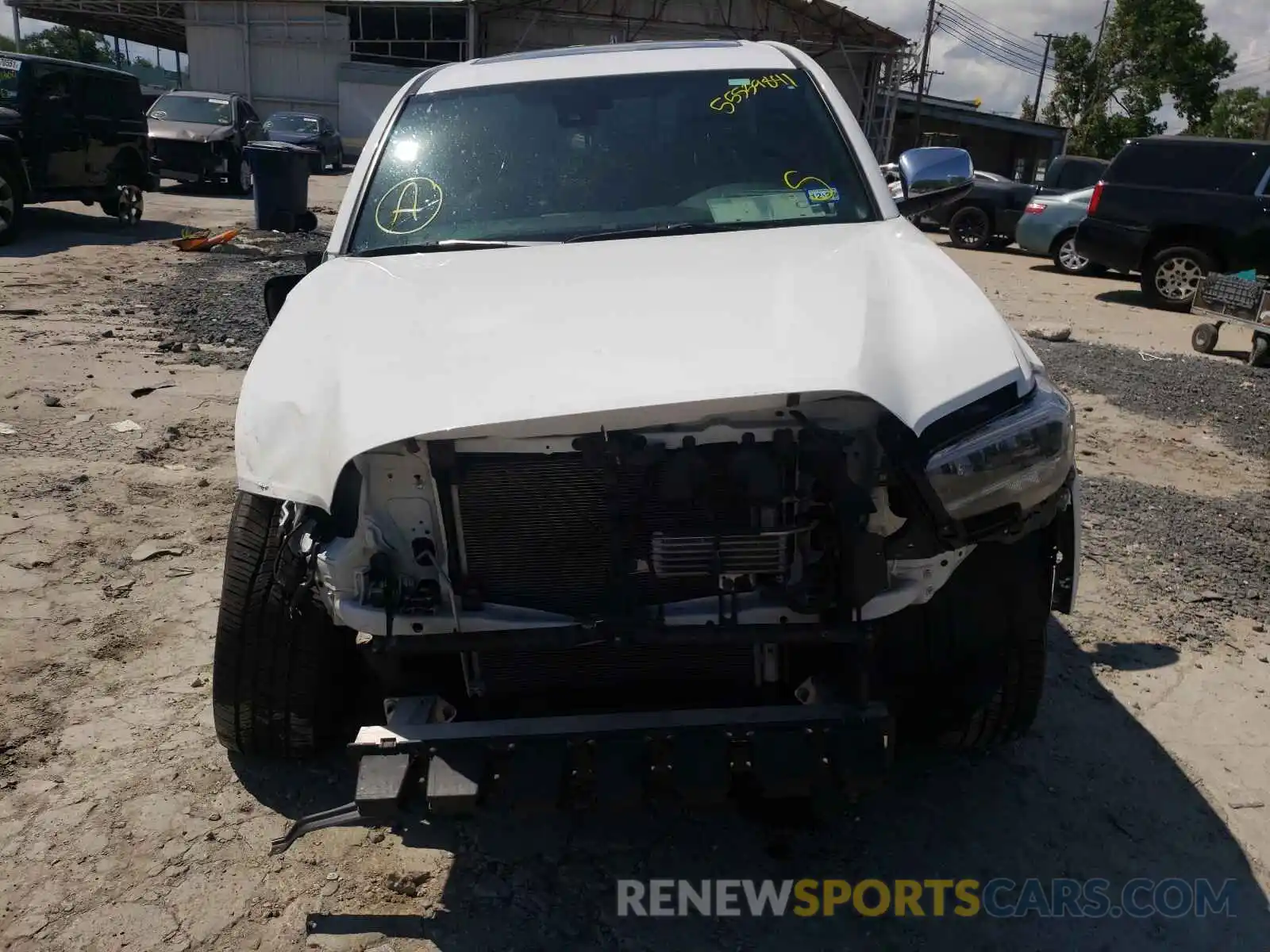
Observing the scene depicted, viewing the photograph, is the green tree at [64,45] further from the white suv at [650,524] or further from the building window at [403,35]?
the white suv at [650,524]

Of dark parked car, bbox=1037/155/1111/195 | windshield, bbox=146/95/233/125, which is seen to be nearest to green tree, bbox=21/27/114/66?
windshield, bbox=146/95/233/125

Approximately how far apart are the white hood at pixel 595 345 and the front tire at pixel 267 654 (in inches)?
13.9

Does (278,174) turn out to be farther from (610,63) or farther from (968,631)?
(968,631)

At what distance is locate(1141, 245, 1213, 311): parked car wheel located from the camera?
37.6 ft

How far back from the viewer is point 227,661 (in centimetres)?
262

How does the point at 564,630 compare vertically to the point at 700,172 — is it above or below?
below

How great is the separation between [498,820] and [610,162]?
2077mm

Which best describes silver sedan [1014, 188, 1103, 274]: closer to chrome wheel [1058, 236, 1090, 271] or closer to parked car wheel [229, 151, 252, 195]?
chrome wheel [1058, 236, 1090, 271]

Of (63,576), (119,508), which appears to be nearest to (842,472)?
(63,576)

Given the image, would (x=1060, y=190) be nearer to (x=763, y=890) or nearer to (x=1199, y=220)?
(x=1199, y=220)

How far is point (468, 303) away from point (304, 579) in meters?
0.79

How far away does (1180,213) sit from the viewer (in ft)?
37.7

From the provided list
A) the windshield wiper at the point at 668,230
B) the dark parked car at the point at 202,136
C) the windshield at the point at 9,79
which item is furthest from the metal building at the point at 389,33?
the windshield wiper at the point at 668,230

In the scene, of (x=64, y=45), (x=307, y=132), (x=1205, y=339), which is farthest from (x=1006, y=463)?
(x=64, y=45)
